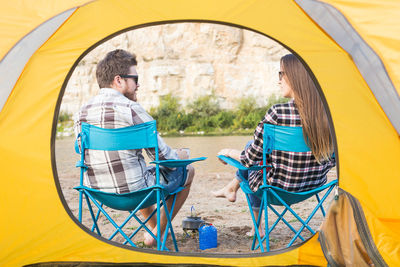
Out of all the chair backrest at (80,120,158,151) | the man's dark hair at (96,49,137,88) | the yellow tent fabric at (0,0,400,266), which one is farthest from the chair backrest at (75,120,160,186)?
the man's dark hair at (96,49,137,88)

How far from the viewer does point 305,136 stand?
2355 millimetres

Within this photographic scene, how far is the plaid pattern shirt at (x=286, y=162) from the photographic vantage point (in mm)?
2391

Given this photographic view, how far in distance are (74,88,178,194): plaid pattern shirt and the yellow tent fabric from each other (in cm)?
19

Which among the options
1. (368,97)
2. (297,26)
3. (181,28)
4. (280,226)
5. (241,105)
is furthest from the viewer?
(181,28)

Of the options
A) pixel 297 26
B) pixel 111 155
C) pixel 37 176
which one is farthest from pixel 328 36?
pixel 37 176

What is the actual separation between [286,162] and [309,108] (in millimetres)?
326

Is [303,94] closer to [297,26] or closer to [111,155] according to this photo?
[297,26]

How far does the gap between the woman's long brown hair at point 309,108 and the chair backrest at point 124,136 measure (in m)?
0.78

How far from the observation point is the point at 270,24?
2326mm

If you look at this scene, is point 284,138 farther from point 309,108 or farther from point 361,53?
point 361,53

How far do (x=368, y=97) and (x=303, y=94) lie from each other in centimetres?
37

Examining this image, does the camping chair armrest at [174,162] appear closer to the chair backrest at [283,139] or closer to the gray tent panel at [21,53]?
the chair backrest at [283,139]

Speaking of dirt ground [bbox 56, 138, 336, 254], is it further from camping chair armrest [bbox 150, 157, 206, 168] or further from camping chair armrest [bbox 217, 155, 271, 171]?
camping chair armrest [bbox 150, 157, 206, 168]

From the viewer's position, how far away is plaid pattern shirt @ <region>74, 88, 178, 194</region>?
2.44 m
